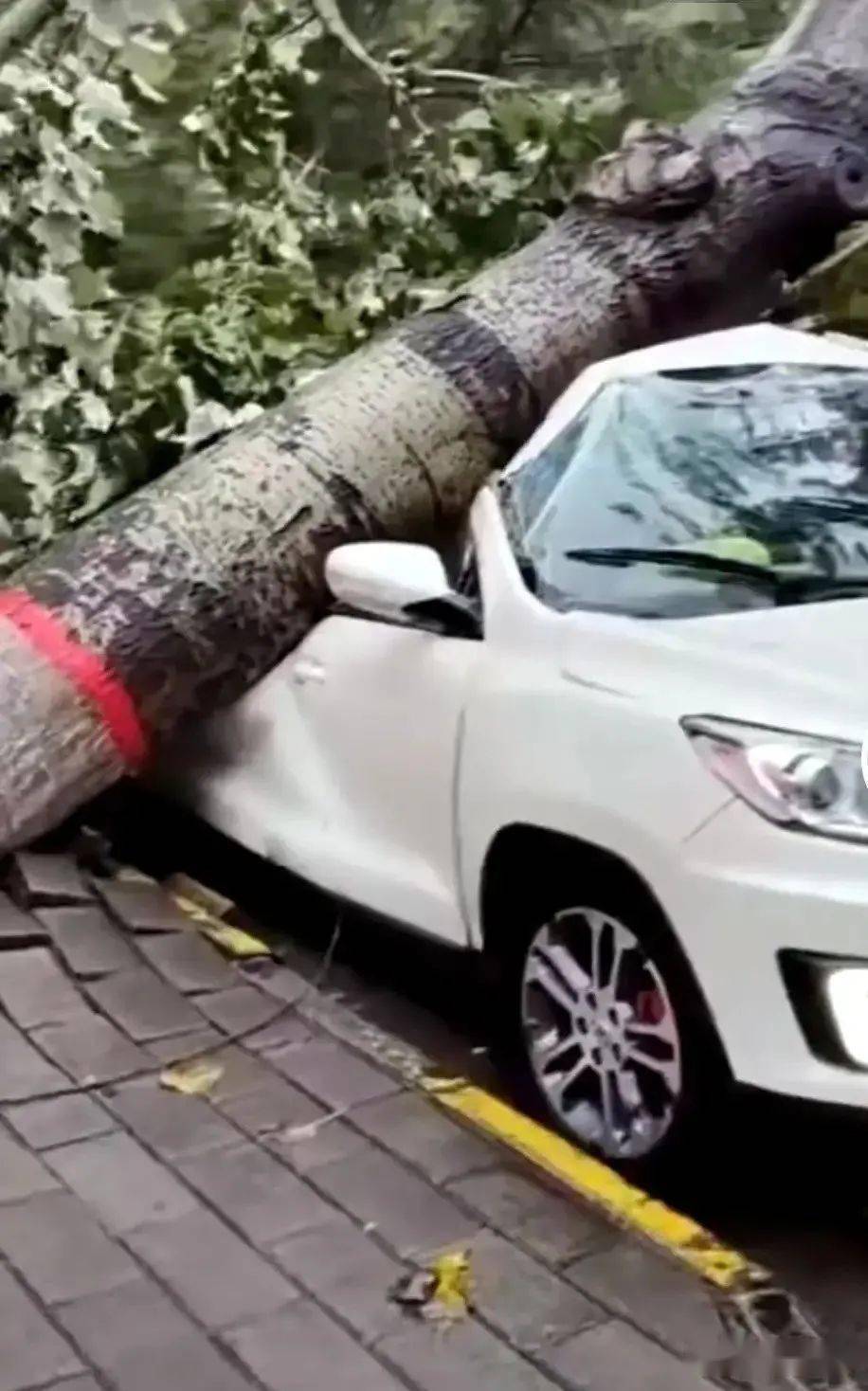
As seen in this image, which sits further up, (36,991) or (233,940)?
(36,991)

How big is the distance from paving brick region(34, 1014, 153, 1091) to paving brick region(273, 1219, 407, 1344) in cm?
83

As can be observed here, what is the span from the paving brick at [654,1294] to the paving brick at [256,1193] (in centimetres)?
53

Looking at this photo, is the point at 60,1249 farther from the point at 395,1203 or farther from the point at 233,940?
the point at 233,940

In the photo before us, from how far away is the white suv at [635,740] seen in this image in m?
3.09

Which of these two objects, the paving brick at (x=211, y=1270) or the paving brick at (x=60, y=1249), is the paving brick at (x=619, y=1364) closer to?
the paving brick at (x=211, y=1270)

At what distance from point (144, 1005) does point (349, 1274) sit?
127 centimetres

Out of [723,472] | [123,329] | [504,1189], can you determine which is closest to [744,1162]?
[504,1189]

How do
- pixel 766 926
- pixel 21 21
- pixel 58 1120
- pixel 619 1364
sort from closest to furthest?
pixel 619 1364 < pixel 766 926 < pixel 58 1120 < pixel 21 21

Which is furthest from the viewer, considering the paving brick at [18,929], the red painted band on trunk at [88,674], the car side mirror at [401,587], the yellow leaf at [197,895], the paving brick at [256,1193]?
the yellow leaf at [197,895]

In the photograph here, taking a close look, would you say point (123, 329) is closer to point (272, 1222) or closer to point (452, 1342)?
point (272, 1222)

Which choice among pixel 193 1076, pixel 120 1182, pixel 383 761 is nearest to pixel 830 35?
pixel 383 761

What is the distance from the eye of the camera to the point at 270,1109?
3857 mm

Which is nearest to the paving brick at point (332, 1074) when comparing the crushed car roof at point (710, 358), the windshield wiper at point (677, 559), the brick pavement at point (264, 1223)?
the brick pavement at point (264, 1223)

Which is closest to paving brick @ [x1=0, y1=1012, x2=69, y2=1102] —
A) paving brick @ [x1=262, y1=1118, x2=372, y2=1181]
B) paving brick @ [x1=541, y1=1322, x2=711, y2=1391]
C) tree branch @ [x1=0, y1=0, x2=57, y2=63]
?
paving brick @ [x1=262, y1=1118, x2=372, y2=1181]
